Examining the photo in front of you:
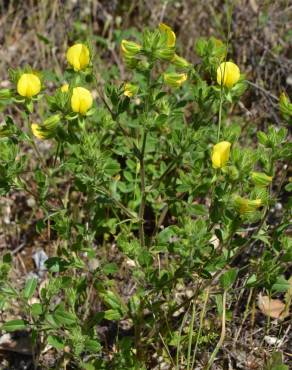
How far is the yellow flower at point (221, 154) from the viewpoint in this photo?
77.0 inches

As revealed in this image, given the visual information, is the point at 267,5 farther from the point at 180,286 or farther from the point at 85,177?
the point at 85,177

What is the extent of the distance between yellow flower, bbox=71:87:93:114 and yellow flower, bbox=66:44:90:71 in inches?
4.0

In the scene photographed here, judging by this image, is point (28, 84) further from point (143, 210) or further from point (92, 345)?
point (92, 345)

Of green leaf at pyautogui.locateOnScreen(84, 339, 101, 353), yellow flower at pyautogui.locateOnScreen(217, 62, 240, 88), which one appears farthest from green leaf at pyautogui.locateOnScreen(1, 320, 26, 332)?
yellow flower at pyautogui.locateOnScreen(217, 62, 240, 88)

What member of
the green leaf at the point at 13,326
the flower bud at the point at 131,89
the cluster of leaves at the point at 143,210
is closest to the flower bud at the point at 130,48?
the cluster of leaves at the point at 143,210

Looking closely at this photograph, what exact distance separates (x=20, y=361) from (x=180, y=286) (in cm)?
78

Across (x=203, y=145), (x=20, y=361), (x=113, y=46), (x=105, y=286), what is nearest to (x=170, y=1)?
(x=113, y=46)

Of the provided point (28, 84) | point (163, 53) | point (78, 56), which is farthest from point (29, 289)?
point (163, 53)

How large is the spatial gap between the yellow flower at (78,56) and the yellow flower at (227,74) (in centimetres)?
46

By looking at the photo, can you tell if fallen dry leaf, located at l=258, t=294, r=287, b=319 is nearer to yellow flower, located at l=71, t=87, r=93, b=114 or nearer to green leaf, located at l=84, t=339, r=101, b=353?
green leaf, located at l=84, t=339, r=101, b=353

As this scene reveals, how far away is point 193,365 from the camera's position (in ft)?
7.68

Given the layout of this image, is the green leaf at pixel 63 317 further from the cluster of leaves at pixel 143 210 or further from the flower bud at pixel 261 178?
the flower bud at pixel 261 178

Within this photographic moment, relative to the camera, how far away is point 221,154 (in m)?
1.96

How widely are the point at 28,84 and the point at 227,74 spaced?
26.8 inches
